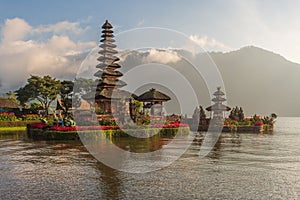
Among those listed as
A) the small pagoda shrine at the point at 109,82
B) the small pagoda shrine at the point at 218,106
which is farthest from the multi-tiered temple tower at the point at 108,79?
the small pagoda shrine at the point at 218,106

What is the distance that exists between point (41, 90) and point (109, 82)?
31.3 meters

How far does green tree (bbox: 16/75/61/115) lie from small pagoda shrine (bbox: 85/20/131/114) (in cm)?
2604

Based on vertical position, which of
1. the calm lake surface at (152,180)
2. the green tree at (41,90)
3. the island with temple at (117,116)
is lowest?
the calm lake surface at (152,180)

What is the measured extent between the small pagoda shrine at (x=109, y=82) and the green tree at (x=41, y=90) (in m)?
26.0

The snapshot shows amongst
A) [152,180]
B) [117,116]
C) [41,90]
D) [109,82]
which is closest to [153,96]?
[117,116]

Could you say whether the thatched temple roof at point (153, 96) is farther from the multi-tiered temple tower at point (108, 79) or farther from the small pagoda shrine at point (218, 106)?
the small pagoda shrine at point (218, 106)

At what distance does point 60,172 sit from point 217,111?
4314 centimetres

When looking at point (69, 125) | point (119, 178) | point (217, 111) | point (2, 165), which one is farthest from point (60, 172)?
point (217, 111)

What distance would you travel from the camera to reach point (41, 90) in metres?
66.9

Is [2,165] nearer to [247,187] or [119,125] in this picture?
[247,187]

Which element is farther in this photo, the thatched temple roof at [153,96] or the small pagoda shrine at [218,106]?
the small pagoda shrine at [218,106]

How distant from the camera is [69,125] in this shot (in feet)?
85.5

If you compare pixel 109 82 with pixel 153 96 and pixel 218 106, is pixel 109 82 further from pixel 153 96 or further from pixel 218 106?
pixel 218 106

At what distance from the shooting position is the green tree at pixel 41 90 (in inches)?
2635
